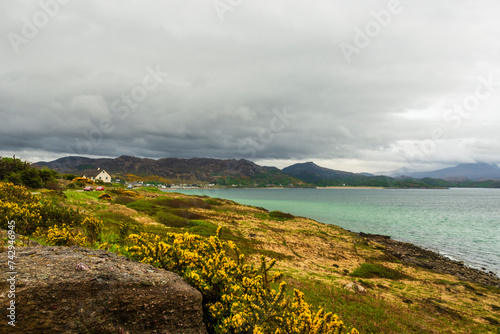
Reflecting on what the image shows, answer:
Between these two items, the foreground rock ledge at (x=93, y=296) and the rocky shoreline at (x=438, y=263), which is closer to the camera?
the foreground rock ledge at (x=93, y=296)

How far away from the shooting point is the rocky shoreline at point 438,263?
24.5 meters

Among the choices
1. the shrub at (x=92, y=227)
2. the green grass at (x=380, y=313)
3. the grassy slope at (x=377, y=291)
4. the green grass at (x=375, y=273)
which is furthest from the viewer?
the green grass at (x=375, y=273)

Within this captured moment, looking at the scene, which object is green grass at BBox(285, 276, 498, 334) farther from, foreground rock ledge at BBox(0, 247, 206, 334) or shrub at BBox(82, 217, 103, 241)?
shrub at BBox(82, 217, 103, 241)

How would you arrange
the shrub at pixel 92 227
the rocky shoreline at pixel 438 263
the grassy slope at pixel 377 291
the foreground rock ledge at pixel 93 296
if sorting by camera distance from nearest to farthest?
the foreground rock ledge at pixel 93 296, the shrub at pixel 92 227, the grassy slope at pixel 377 291, the rocky shoreline at pixel 438 263

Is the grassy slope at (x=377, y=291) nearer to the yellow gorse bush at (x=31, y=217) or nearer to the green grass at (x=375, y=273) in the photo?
the green grass at (x=375, y=273)

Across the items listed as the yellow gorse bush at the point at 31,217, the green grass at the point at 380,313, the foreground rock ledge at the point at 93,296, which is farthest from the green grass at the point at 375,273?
the yellow gorse bush at the point at 31,217

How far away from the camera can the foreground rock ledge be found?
396cm

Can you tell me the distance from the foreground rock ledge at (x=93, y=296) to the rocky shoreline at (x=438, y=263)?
3148 cm

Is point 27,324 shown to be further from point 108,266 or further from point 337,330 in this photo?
point 337,330

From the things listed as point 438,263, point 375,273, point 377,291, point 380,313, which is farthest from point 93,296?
point 438,263

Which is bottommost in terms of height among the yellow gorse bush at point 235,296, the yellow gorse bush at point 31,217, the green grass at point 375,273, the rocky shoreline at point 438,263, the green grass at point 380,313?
the rocky shoreline at point 438,263

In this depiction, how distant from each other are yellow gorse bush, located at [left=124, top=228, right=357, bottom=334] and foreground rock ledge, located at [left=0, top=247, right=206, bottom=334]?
0.75m

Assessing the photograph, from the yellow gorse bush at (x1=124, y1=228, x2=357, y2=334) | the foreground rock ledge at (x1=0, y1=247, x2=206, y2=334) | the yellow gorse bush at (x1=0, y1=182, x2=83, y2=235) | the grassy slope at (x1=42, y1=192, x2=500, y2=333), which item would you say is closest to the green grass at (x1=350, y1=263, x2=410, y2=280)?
the grassy slope at (x1=42, y1=192, x2=500, y2=333)

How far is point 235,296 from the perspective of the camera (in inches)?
233
